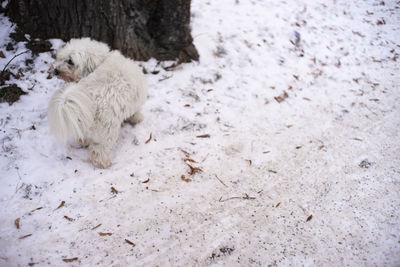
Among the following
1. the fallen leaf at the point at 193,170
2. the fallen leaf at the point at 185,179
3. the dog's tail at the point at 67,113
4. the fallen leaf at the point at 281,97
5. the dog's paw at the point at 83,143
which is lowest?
the fallen leaf at the point at 185,179

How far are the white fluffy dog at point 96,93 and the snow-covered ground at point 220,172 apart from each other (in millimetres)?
416

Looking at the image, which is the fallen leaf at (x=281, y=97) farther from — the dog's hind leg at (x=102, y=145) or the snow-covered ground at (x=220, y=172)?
the dog's hind leg at (x=102, y=145)

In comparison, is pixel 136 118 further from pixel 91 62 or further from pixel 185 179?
pixel 185 179

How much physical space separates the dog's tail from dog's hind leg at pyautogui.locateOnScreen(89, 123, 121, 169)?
1.03ft

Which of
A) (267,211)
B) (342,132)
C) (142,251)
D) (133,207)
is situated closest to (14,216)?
(133,207)

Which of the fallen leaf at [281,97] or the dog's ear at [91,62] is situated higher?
the dog's ear at [91,62]

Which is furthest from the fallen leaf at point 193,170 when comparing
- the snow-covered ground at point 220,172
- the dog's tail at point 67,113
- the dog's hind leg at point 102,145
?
the dog's tail at point 67,113

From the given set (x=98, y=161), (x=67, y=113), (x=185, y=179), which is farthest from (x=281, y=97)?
(x=67, y=113)

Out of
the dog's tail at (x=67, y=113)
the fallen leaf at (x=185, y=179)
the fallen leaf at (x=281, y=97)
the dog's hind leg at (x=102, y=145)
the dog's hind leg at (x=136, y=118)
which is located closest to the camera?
the dog's tail at (x=67, y=113)

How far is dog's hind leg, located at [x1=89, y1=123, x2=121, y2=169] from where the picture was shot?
2711 mm

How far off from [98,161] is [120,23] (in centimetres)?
231

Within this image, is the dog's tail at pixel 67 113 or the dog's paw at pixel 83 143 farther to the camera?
the dog's paw at pixel 83 143

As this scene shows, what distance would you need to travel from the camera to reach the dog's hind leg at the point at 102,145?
2.71 metres

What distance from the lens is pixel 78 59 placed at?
2826mm
